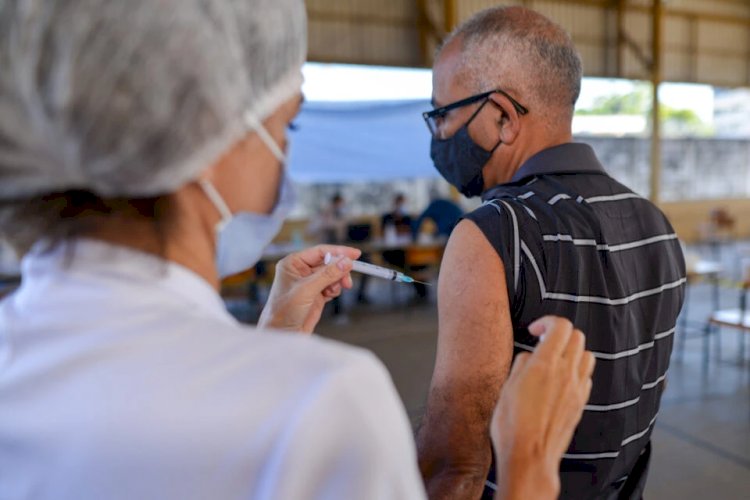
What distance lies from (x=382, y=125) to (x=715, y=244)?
7.36 metres

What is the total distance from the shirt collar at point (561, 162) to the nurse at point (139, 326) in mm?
762

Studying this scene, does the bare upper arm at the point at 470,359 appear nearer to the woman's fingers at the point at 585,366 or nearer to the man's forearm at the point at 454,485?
the man's forearm at the point at 454,485

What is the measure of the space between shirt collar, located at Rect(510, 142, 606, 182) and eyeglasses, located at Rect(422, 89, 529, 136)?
0.37 feet

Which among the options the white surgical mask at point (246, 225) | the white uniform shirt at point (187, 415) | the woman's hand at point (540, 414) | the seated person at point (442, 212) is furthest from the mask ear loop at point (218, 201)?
the seated person at point (442, 212)

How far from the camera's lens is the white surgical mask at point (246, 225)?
2.04ft

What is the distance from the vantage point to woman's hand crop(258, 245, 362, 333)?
1100 millimetres

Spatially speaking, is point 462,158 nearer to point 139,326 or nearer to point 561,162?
point 561,162

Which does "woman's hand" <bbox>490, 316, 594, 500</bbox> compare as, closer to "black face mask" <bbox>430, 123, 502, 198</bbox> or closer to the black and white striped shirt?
the black and white striped shirt

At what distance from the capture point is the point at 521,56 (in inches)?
48.3

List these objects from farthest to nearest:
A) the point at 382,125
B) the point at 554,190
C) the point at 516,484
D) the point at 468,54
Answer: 1. the point at 382,125
2. the point at 468,54
3. the point at 554,190
4. the point at 516,484

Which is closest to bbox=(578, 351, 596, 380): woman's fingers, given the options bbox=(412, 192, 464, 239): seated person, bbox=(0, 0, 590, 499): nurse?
bbox=(0, 0, 590, 499): nurse

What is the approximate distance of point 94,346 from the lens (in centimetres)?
51

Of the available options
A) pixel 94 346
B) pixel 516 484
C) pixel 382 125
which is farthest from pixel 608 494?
pixel 382 125

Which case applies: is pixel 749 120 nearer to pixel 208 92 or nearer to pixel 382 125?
pixel 382 125
